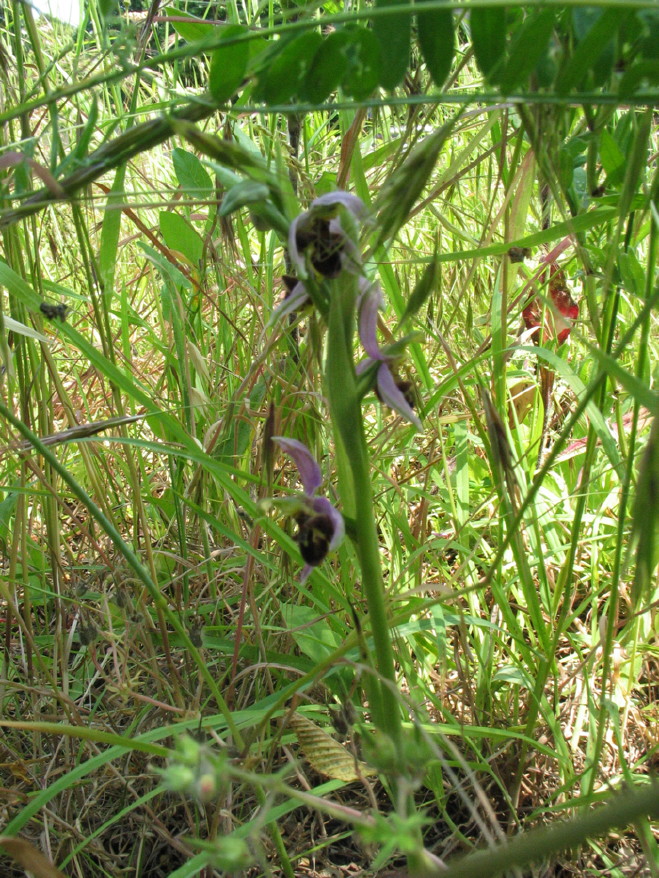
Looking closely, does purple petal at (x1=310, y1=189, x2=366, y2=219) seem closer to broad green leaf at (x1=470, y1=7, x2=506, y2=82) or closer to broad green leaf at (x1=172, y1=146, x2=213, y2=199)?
broad green leaf at (x1=470, y1=7, x2=506, y2=82)

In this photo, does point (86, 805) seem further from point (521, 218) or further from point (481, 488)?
point (521, 218)

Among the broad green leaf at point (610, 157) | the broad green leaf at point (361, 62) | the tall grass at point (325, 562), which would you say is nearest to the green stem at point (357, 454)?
the tall grass at point (325, 562)

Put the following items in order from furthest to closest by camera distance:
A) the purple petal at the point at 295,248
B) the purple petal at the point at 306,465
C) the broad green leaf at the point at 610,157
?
the broad green leaf at the point at 610,157 < the purple petal at the point at 306,465 < the purple petal at the point at 295,248

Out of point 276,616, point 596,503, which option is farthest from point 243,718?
point 596,503

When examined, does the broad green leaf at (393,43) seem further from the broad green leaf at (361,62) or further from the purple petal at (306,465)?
the purple petal at (306,465)

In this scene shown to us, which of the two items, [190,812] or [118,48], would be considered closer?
[118,48]

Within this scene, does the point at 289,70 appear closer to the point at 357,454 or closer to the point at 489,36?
the point at 489,36
